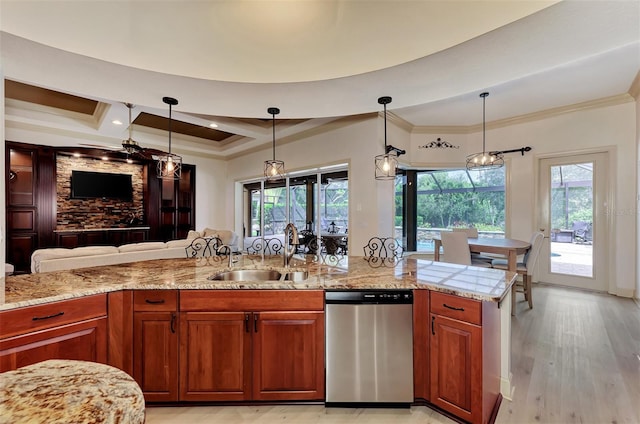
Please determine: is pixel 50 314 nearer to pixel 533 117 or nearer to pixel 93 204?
pixel 93 204

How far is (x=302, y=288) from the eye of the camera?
72.9 inches

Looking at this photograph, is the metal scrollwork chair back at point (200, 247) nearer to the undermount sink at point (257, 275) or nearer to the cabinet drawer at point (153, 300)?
the undermount sink at point (257, 275)

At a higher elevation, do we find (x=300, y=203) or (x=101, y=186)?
(x=101, y=186)

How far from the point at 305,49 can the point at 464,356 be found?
2605 millimetres

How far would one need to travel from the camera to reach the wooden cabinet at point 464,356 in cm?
162

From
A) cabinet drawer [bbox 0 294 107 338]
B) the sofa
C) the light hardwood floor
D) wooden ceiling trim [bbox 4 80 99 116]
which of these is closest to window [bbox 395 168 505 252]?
the light hardwood floor

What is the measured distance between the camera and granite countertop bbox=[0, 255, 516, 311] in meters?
1.65

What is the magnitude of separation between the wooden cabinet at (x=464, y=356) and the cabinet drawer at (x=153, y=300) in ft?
5.67

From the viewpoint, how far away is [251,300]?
6.07 feet

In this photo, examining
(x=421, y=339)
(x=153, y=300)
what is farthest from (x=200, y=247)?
(x=421, y=339)

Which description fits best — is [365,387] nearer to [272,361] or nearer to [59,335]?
[272,361]

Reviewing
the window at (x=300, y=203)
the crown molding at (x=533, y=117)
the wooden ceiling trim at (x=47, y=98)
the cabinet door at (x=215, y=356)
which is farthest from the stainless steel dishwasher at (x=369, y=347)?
the wooden ceiling trim at (x=47, y=98)

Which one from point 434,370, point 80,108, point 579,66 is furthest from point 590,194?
point 80,108

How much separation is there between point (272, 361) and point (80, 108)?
5.69 m
